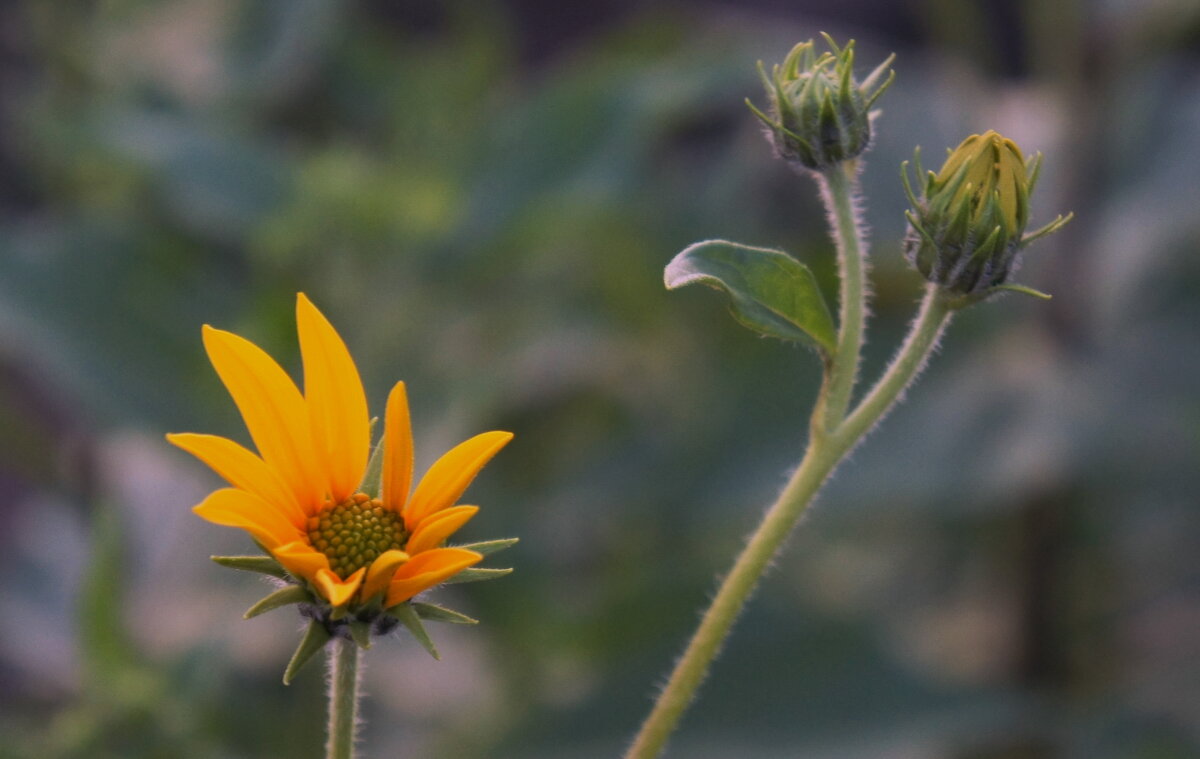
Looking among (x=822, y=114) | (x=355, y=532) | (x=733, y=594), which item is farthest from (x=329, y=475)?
(x=822, y=114)

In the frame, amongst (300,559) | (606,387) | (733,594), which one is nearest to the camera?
(300,559)

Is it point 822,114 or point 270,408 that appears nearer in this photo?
point 270,408

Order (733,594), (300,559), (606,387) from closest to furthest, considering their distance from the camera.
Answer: (300,559) < (733,594) < (606,387)

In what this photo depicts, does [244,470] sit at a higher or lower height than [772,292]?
lower

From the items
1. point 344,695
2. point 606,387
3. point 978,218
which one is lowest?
point 344,695

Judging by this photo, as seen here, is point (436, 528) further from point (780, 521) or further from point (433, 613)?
point (780, 521)

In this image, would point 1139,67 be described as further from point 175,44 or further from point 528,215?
point 175,44
